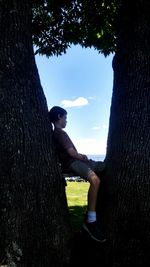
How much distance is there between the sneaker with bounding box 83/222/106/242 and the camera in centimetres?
554

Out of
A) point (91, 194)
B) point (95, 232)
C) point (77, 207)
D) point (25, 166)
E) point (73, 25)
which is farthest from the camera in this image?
point (77, 207)

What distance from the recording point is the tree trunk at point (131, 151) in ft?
18.0

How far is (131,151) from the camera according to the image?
5.60m

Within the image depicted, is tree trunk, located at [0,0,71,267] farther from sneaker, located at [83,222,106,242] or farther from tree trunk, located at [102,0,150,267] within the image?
tree trunk, located at [102,0,150,267]

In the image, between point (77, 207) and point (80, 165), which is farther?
point (77, 207)

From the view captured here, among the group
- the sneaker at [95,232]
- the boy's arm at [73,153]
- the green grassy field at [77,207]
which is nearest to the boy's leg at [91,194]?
the sneaker at [95,232]

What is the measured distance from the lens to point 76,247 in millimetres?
5699

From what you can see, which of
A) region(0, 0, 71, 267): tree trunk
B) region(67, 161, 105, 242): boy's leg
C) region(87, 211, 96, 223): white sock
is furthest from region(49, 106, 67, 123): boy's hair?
region(87, 211, 96, 223): white sock

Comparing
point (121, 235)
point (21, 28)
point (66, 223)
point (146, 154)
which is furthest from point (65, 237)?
point (21, 28)

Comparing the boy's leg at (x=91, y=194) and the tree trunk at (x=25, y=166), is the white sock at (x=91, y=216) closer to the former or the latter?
the boy's leg at (x=91, y=194)

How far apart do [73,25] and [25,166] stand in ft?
21.5

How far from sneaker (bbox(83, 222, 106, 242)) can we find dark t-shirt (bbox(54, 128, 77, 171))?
852 mm

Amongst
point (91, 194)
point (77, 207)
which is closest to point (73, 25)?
point (77, 207)

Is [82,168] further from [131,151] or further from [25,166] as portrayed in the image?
[25,166]
